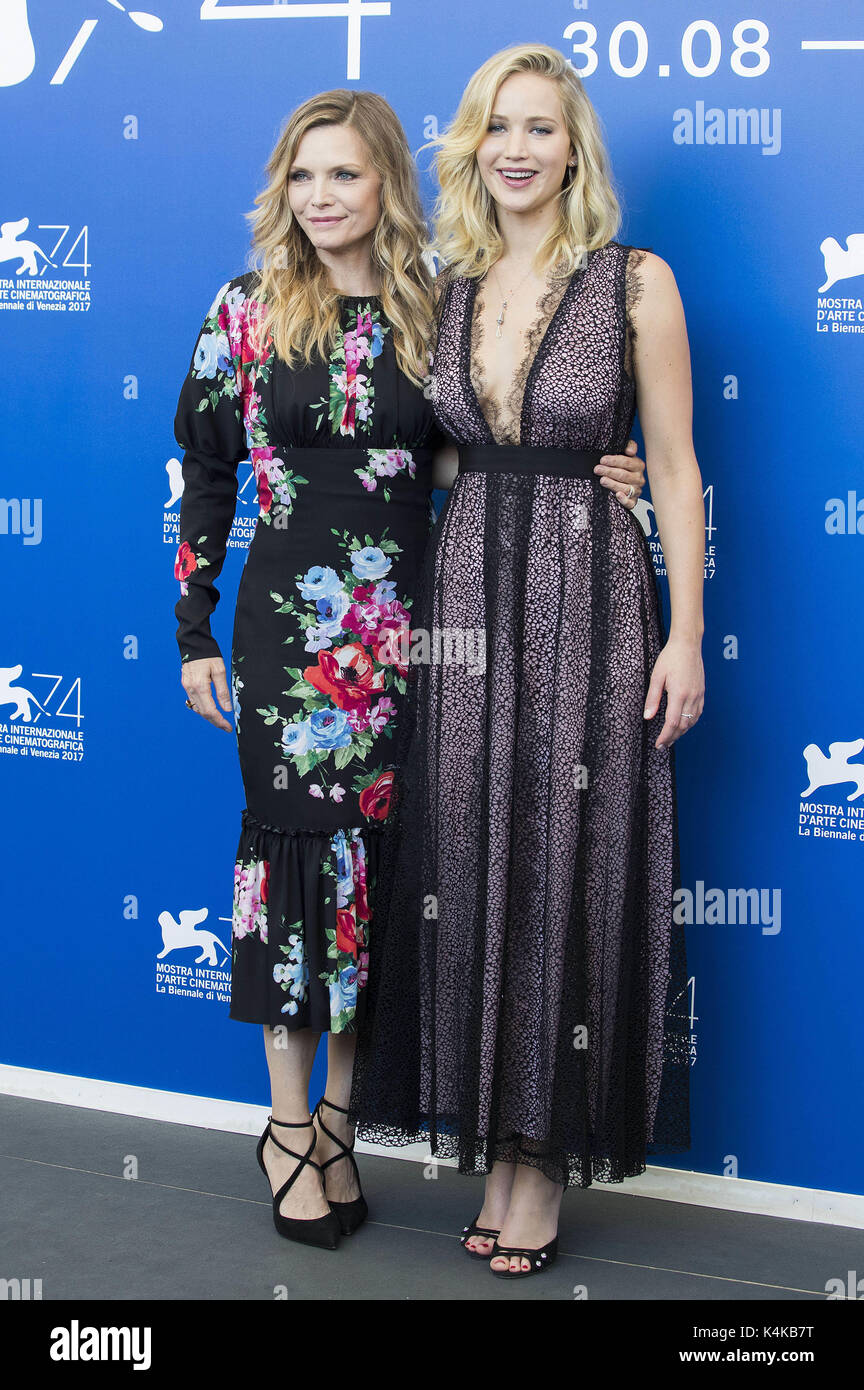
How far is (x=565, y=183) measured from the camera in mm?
2156

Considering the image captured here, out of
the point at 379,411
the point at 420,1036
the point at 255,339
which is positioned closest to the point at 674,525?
the point at 379,411

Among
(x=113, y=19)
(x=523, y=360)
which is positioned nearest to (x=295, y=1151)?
(x=523, y=360)

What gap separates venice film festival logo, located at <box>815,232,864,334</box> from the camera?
235 centimetres

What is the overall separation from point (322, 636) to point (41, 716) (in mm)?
993

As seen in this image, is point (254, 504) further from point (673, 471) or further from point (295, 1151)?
point (295, 1151)

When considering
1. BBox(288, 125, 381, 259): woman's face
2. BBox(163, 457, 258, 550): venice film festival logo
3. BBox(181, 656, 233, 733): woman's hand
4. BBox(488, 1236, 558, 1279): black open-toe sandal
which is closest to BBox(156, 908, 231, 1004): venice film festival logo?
BBox(181, 656, 233, 733): woman's hand

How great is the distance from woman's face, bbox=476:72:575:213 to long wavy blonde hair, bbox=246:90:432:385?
0.54ft

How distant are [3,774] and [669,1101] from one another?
1.57 meters

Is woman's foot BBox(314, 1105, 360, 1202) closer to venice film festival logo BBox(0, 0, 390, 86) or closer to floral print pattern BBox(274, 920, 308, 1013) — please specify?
floral print pattern BBox(274, 920, 308, 1013)

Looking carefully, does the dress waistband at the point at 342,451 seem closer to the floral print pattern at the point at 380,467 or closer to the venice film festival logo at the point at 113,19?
the floral print pattern at the point at 380,467

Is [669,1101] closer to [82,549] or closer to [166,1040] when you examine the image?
[166,1040]

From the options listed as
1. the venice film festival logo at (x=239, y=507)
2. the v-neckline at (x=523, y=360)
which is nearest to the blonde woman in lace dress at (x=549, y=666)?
the v-neckline at (x=523, y=360)

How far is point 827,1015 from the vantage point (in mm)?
2498

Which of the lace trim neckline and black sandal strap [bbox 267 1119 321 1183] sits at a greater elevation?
the lace trim neckline
